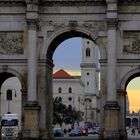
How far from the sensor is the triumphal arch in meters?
44.8

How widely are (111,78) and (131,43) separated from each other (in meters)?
2.92

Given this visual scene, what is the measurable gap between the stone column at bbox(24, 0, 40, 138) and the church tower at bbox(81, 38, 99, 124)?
107467 mm

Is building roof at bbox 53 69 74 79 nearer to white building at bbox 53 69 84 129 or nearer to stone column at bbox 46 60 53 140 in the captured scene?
white building at bbox 53 69 84 129

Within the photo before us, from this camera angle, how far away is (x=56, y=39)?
46750 mm

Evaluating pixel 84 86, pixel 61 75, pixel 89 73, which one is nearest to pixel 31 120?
pixel 61 75

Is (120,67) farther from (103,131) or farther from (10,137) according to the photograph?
(10,137)

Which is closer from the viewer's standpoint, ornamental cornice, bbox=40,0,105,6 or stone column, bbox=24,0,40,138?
stone column, bbox=24,0,40,138

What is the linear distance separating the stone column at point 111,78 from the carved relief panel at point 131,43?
3.54 ft

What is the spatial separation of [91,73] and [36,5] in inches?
4433

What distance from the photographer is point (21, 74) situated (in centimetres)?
4619

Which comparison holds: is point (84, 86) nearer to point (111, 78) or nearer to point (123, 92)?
point (123, 92)

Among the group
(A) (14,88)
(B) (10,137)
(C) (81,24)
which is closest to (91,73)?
(A) (14,88)

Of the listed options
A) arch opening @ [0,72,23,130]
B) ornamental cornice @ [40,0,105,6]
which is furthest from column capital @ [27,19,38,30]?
arch opening @ [0,72,23,130]

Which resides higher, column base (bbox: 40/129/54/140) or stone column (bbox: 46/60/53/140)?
stone column (bbox: 46/60/53/140)
